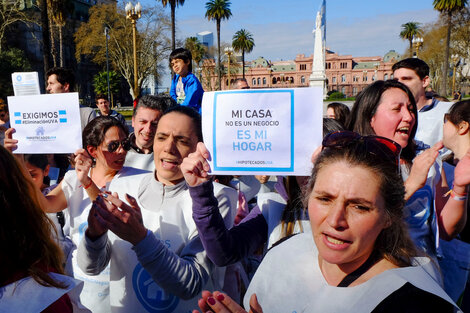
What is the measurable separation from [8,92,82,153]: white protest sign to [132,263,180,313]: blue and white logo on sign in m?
1.12

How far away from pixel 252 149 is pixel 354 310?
1009mm

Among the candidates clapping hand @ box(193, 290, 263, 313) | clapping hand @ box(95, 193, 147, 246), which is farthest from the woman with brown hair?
clapping hand @ box(193, 290, 263, 313)

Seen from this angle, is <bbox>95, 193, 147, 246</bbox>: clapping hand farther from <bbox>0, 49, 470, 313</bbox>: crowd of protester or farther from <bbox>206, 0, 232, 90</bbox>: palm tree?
A: <bbox>206, 0, 232, 90</bbox>: palm tree

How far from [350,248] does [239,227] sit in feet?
2.96

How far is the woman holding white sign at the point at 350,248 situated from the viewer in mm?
1422

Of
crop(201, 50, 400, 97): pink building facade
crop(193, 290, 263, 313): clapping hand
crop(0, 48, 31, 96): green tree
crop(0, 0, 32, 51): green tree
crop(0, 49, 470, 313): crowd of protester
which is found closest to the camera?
crop(193, 290, 263, 313): clapping hand

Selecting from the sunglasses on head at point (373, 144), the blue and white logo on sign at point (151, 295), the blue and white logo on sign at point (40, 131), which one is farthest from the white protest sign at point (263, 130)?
the blue and white logo on sign at point (40, 131)

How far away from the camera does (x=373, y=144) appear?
172 cm

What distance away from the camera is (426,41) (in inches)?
2185

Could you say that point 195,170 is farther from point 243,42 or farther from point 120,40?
point 243,42

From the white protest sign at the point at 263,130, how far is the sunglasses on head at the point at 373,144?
0.93 ft

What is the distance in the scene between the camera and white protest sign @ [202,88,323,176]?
6.84ft

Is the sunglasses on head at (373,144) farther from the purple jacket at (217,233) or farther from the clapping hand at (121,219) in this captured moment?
the clapping hand at (121,219)

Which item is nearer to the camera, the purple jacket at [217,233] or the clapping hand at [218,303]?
the clapping hand at [218,303]
